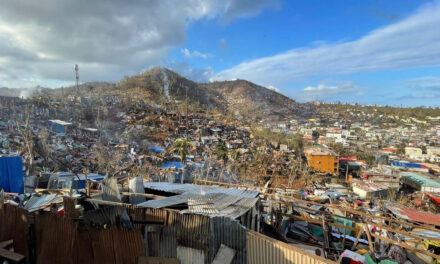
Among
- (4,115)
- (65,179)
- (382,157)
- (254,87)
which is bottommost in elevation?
(382,157)

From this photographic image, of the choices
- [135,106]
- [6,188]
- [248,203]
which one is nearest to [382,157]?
[135,106]

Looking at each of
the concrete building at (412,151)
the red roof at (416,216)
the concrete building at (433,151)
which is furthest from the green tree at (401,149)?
the red roof at (416,216)

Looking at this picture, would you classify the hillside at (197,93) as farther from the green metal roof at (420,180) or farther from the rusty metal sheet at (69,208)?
the rusty metal sheet at (69,208)

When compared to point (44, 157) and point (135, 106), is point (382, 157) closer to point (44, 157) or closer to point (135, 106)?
point (135, 106)

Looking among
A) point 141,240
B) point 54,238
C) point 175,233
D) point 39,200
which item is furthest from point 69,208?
point 175,233

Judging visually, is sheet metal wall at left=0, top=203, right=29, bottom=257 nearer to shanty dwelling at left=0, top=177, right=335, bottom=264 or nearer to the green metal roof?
shanty dwelling at left=0, top=177, right=335, bottom=264

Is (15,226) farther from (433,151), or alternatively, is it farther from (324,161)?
(433,151)
